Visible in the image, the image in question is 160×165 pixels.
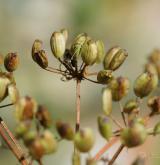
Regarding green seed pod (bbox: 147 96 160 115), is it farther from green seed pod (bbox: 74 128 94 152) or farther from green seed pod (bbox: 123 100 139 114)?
green seed pod (bbox: 74 128 94 152)

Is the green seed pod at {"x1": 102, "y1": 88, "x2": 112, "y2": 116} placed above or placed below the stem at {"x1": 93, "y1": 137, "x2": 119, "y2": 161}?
above

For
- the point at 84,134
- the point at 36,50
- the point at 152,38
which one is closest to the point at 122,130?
the point at 84,134

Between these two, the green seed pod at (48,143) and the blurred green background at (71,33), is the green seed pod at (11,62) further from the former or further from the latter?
the blurred green background at (71,33)

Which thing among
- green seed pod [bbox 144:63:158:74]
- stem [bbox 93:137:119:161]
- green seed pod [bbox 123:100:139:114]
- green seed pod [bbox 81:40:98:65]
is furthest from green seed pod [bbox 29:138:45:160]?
green seed pod [bbox 144:63:158:74]

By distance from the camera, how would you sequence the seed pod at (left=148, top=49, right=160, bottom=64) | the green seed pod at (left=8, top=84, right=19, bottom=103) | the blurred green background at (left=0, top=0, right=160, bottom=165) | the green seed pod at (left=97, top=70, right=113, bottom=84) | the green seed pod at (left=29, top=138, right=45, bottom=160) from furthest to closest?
the blurred green background at (left=0, top=0, right=160, bottom=165) → the seed pod at (left=148, top=49, right=160, bottom=64) → the green seed pod at (left=97, top=70, right=113, bottom=84) → the green seed pod at (left=8, top=84, right=19, bottom=103) → the green seed pod at (left=29, top=138, right=45, bottom=160)

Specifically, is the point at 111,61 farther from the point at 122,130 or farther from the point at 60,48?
the point at 122,130

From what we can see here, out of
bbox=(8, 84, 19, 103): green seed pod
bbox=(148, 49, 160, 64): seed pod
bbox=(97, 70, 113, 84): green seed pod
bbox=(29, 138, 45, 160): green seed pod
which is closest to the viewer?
bbox=(29, 138, 45, 160): green seed pod

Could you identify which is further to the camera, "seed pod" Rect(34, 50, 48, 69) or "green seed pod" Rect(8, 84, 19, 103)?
"seed pod" Rect(34, 50, 48, 69)

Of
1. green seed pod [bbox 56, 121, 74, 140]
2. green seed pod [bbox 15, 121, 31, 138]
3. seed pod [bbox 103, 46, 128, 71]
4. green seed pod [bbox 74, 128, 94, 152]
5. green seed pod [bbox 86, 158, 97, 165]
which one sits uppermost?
seed pod [bbox 103, 46, 128, 71]
